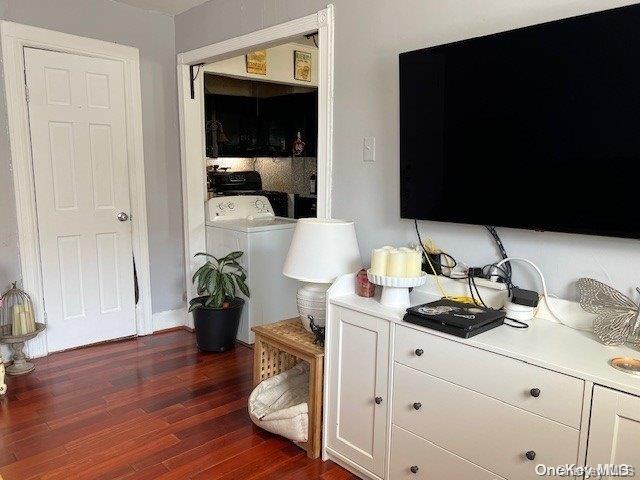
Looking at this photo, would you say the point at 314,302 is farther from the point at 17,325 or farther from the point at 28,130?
the point at 28,130

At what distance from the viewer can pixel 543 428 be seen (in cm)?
150

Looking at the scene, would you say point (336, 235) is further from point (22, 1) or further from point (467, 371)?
point (22, 1)

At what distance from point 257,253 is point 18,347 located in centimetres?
163

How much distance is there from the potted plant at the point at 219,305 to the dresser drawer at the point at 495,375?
1.78 meters

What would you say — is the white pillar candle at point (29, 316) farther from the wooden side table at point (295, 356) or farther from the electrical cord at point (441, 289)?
the electrical cord at point (441, 289)

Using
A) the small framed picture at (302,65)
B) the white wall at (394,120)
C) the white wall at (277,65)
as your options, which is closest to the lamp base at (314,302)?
the white wall at (394,120)

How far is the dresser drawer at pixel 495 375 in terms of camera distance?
4.75 feet

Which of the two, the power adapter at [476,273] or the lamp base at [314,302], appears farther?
the lamp base at [314,302]

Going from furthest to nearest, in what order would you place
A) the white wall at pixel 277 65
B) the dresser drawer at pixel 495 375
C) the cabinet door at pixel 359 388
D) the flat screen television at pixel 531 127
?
the white wall at pixel 277 65 < the cabinet door at pixel 359 388 < the flat screen television at pixel 531 127 < the dresser drawer at pixel 495 375

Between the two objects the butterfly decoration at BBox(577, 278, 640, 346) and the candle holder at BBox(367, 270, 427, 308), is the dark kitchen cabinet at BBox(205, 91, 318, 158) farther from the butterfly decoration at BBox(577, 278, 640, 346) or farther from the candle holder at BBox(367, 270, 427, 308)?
the butterfly decoration at BBox(577, 278, 640, 346)

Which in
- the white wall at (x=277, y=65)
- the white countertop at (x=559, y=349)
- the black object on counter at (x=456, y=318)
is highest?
the white wall at (x=277, y=65)

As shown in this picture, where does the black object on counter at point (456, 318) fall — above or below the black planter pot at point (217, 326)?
above

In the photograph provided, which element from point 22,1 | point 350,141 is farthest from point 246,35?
point 22,1

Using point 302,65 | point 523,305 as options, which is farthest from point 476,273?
point 302,65
